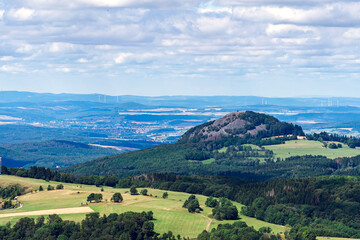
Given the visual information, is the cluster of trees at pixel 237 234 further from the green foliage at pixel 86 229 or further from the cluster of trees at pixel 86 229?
the green foliage at pixel 86 229

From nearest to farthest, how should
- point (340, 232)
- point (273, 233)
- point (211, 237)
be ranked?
point (211, 237), point (273, 233), point (340, 232)

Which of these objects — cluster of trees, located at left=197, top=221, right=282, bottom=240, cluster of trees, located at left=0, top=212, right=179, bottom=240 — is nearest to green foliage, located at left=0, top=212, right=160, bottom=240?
cluster of trees, located at left=0, top=212, right=179, bottom=240

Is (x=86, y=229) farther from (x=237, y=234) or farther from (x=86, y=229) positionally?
(x=237, y=234)

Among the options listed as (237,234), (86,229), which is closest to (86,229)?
(86,229)

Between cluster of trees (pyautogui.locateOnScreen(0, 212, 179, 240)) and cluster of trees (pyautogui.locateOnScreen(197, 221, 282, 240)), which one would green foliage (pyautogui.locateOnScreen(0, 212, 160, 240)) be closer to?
cluster of trees (pyautogui.locateOnScreen(0, 212, 179, 240))

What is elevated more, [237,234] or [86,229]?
[237,234]

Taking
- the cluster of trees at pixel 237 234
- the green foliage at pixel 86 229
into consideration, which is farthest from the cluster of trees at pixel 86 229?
the cluster of trees at pixel 237 234

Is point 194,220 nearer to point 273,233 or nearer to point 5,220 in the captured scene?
point 273,233

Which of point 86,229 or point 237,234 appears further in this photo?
point 86,229

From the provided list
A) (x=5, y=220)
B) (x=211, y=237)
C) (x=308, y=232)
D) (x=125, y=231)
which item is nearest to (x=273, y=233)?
(x=308, y=232)
